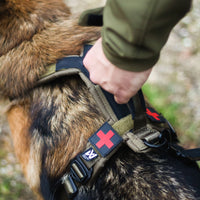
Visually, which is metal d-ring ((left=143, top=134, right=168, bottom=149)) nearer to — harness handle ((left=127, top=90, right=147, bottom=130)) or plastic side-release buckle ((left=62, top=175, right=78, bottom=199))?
harness handle ((left=127, top=90, right=147, bottom=130))

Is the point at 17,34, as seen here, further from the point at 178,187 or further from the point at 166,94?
the point at 166,94

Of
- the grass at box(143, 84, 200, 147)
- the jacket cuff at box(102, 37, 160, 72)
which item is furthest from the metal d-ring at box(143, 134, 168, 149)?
the grass at box(143, 84, 200, 147)

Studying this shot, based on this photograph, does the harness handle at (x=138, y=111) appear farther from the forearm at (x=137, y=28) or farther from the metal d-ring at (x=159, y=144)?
the forearm at (x=137, y=28)

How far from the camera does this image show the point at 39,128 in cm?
147

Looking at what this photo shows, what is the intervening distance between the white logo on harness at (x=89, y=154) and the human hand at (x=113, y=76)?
1.04 ft

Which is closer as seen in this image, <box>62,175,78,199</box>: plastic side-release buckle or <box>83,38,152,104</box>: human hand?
<box>83,38,152,104</box>: human hand

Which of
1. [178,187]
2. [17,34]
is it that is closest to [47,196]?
[178,187]

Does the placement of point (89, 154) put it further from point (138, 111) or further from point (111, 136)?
point (138, 111)

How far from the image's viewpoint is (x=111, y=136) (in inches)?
47.5

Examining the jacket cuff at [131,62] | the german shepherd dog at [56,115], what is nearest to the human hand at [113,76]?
the jacket cuff at [131,62]

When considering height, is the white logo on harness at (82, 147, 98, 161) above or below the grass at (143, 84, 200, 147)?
above

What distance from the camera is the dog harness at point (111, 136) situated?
120 centimetres

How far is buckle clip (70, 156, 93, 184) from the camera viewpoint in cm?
123

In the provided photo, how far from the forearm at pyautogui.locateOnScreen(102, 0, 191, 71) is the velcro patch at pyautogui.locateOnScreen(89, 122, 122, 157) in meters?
0.37
